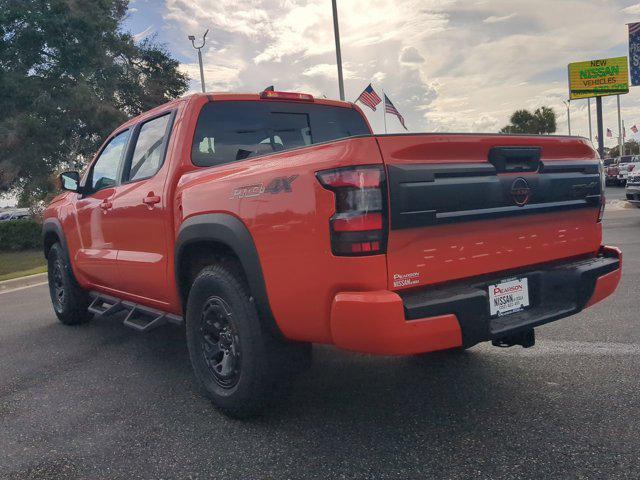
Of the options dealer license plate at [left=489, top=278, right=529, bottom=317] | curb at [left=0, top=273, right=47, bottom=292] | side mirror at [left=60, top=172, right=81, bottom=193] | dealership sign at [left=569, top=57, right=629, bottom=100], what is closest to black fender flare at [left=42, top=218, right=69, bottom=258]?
side mirror at [left=60, top=172, right=81, bottom=193]

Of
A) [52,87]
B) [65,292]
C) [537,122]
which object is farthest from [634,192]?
[537,122]

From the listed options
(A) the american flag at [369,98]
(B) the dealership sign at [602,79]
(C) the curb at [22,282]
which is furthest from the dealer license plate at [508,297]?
(B) the dealership sign at [602,79]

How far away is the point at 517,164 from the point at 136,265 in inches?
107

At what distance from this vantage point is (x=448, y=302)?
252 cm

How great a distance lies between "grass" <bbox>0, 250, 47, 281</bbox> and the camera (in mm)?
11820

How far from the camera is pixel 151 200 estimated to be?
379 centimetres

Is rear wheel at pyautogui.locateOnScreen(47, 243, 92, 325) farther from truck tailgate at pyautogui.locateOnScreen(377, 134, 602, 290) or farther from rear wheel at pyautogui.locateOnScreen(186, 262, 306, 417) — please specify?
truck tailgate at pyautogui.locateOnScreen(377, 134, 602, 290)

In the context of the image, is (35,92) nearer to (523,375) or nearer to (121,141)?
(121,141)

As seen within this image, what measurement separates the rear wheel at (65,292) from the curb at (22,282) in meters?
4.71

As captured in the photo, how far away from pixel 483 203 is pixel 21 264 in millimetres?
14281

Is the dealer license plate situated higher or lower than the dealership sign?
lower

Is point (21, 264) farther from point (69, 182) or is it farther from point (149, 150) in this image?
point (149, 150)

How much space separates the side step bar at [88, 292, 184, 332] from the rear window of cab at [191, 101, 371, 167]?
1.09m

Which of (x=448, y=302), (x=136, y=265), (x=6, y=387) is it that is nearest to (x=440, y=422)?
(x=448, y=302)
